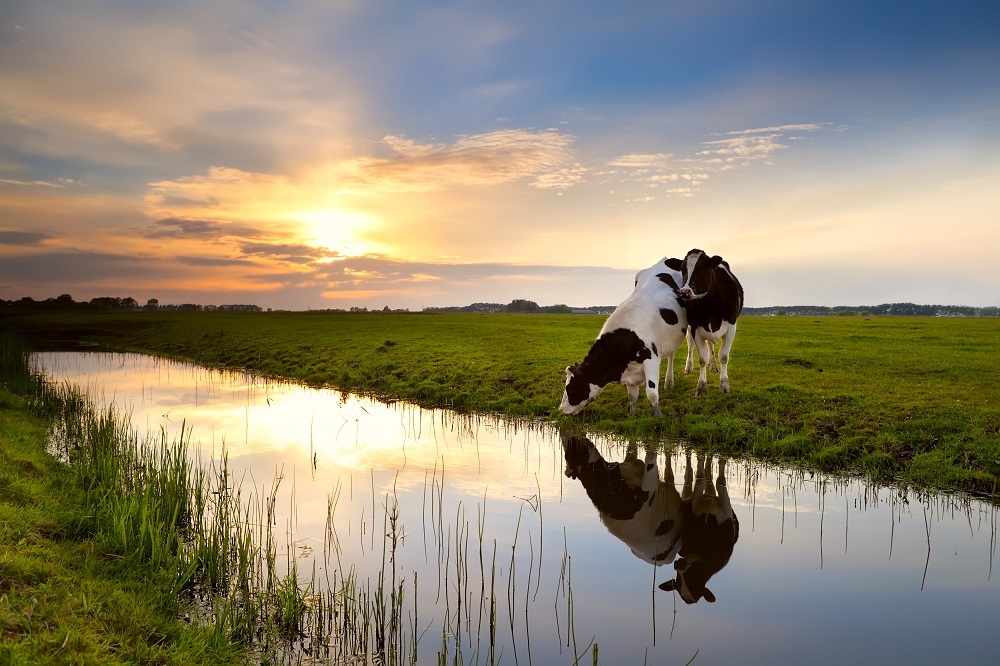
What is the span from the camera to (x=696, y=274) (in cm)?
1623

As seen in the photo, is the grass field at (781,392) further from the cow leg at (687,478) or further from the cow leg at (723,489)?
the cow leg at (723,489)

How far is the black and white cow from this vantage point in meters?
15.2

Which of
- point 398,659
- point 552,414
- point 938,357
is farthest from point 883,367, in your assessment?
point 398,659

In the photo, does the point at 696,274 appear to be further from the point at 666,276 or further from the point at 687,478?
the point at 687,478

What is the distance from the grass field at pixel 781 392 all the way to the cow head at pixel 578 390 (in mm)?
497

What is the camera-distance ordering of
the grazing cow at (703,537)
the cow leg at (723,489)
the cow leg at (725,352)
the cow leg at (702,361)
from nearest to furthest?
1. the grazing cow at (703,537)
2. the cow leg at (723,489)
3. the cow leg at (702,361)
4. the cow leg at (725,352)

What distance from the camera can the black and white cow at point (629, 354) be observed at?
15.2m

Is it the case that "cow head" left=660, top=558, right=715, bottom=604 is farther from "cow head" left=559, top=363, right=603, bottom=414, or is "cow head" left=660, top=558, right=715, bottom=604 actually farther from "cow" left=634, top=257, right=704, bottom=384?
"cow" left=634, top=257, right=704, bottom=384

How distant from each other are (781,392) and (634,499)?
7.75 m

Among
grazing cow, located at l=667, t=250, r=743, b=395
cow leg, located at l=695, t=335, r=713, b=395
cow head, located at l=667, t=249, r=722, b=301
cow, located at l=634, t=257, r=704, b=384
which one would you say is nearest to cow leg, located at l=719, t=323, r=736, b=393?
grazing cow, located at l=667, t=250, r=743, b=395

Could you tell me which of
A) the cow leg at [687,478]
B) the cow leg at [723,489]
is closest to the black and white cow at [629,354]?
the cow leg at [687,478]

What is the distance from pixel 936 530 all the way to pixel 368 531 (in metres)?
8.06

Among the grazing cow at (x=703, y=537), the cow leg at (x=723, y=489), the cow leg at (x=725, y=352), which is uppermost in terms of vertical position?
the cow leg at (x=725, y=352)

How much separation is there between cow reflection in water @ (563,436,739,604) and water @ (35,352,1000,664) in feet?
0.13
